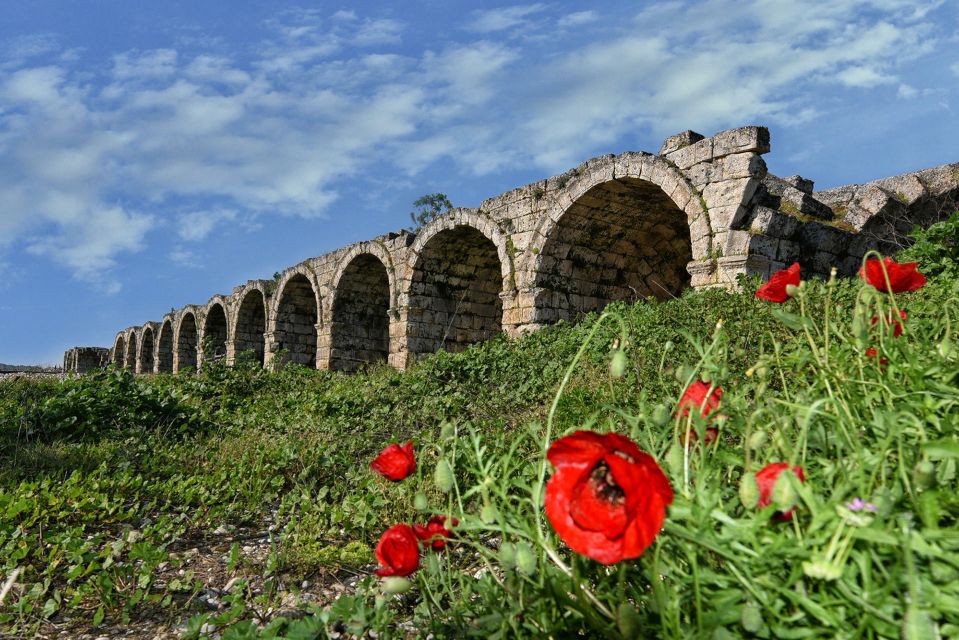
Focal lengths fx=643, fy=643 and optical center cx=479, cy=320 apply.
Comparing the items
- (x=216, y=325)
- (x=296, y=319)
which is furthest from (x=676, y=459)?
(x=216, y=325)

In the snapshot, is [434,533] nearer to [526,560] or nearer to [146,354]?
[526,560]

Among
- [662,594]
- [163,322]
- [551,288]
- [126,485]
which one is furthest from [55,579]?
[163,322]

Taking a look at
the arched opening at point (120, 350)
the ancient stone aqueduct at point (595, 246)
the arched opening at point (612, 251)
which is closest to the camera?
the ancient stone aqueduct at point (595, 246)

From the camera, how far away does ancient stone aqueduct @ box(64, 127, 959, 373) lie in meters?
7.85

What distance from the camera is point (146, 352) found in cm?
2805

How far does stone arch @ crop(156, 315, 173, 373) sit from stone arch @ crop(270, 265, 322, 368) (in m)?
10.5

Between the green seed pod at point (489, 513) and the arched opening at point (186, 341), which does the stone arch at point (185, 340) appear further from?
the green seed pod at point (489, 513)

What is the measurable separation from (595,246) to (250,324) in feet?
42.1

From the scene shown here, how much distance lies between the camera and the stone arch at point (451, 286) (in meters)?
12.3

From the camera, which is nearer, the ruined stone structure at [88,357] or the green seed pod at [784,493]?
the green seed pod at [784,493]

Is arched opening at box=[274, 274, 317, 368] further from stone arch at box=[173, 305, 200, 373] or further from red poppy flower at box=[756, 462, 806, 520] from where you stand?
red poppy flower at box=[756, 462, 806, 520]

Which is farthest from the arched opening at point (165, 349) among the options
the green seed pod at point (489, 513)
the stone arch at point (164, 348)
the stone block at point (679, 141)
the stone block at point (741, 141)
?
the green seed pod at point (489, 513)

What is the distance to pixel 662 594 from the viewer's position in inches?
41.6

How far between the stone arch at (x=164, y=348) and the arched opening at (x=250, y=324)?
7.37 meters
